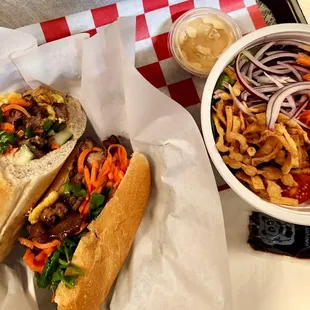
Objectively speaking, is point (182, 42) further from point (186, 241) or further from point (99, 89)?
point (186, 241)

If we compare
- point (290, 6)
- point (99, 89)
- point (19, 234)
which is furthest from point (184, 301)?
point (290, 6)

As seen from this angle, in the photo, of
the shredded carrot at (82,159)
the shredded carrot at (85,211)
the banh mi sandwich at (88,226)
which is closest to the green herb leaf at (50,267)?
the banh mi sandwich at (88,226)

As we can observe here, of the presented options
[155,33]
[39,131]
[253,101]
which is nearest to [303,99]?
[253,101]

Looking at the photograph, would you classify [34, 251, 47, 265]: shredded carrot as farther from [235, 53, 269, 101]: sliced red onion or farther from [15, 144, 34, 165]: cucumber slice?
[235, 53, 269, 101]: sliced red onion

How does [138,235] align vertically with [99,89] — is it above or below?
below

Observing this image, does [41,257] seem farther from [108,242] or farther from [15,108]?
[15,108]
